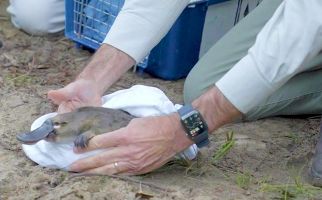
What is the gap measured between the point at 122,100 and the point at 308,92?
0.76 metres

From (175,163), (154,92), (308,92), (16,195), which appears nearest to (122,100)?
(154,92)

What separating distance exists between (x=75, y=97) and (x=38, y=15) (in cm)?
102

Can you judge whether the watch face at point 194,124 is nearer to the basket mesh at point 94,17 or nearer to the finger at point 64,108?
the finger at point 64,108

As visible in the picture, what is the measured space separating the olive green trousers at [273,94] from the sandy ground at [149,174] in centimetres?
5

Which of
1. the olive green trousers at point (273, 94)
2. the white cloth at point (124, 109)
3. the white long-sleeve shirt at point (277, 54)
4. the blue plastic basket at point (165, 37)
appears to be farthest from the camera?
the blue plastic basket at point (165, 37)

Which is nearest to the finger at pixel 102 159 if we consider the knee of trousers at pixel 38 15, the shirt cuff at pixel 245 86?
the shirt cuff at pixel 245 86

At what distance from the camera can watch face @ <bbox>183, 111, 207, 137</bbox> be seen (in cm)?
180

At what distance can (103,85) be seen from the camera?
2119 mm

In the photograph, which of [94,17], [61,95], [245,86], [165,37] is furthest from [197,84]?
[245,86]

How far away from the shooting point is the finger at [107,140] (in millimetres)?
1807

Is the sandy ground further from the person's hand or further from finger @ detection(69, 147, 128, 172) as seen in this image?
the person's hand

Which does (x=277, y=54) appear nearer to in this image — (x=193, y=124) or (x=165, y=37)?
(x=193, y=124)

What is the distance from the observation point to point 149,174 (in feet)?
6.27

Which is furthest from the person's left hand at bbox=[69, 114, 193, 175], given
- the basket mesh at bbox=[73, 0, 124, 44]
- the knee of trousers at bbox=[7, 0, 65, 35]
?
the knee of trousers at bbox=[7, 0, 65, 35]
